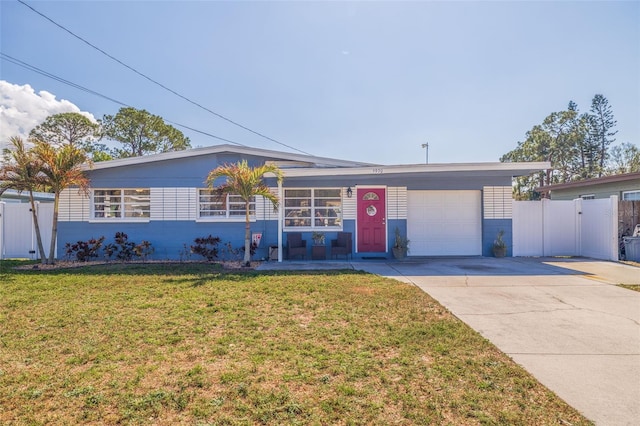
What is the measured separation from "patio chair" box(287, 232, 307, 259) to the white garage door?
358cm

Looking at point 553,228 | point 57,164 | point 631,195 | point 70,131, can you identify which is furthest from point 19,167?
point 70,131

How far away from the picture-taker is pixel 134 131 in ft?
89.5

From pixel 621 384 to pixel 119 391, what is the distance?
14.1 feet

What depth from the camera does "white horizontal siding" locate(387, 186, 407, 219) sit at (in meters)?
10.6

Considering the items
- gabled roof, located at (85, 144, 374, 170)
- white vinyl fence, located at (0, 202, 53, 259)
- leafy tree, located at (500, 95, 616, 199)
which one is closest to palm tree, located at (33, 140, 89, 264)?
gabled roof, located at (85, 144, 374, 170)

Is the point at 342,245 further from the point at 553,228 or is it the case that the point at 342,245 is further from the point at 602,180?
the point at 602,180

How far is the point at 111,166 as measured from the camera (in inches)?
404

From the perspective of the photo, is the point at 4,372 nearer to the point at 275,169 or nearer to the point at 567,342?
the point at 567,342

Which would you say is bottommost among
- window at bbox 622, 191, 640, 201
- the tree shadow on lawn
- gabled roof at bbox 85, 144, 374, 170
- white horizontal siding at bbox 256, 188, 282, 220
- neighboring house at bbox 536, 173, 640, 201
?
the tree shadow on lawn

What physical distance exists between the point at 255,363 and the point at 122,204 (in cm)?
975

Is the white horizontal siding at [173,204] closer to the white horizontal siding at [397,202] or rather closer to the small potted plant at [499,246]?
the white horizontal siding at [397,202]

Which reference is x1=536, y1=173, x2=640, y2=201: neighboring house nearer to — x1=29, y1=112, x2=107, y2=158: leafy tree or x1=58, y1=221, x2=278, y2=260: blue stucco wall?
x1=58, y1=221, x2=278, y2=260: blue stucco wall

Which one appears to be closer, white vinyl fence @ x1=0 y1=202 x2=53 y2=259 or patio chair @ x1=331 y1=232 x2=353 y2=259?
patio chair @ x1=331 y1=232 x2=353 y2=259

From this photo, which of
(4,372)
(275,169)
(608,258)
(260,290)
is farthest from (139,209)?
(608,258)
